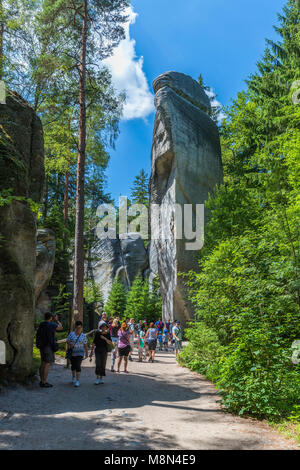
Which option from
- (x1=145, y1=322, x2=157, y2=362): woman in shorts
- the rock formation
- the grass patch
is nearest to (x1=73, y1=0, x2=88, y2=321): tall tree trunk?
(x1=145, y1=322, x2=157, y2=362): woman in shorts

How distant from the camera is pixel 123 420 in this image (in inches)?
199

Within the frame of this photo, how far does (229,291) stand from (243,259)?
0.81m

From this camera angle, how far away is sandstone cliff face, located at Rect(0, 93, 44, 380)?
21.6 feet

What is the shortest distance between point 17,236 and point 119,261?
94.6ft

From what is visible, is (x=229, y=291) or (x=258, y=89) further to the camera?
(x=258, y=89)

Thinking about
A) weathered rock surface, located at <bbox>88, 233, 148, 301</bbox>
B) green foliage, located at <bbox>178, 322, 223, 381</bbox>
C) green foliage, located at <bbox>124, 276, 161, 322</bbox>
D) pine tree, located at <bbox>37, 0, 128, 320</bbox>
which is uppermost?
pine tree, located at <bbox>37, 0, 128, 320</bbox>

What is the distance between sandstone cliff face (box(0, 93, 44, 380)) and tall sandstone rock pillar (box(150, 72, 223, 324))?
13455mm

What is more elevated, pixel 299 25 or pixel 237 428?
pixel 299 25

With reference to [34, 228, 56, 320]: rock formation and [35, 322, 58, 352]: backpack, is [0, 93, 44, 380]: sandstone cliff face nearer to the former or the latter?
[35, 322, 58, 352]: backpack

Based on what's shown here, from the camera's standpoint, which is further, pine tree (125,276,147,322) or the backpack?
pine tree (125,276,147,322)

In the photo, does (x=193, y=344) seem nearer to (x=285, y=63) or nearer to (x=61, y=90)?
(x=61, y=90)

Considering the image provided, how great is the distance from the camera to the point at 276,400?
552 cm

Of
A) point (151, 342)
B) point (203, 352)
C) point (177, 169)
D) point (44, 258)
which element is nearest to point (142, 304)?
point (177, 169)
